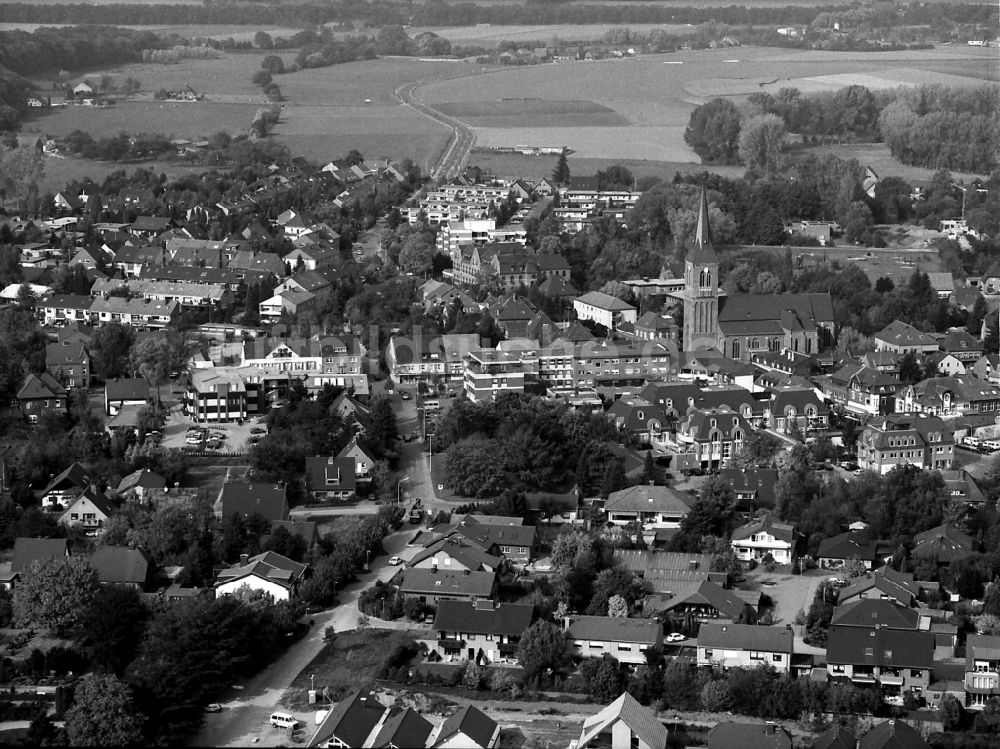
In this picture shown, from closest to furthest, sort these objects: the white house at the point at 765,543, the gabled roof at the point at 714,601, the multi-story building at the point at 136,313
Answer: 1. the gabled roof at the point at 714,601
2. the white house at the point at 765,543
3. the multi-story building at the point at 136,313

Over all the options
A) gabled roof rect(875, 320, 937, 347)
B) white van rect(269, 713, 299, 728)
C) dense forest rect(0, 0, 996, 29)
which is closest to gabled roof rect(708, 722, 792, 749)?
white van rect(269, 713, 299, 728)

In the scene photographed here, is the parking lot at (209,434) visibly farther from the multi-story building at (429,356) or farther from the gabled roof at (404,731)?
the gabled roof at (404,731)

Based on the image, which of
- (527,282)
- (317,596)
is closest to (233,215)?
(527,282)

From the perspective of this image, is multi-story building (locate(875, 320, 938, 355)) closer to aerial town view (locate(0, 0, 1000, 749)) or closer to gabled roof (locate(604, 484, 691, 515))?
aerial town view (locate(0, 0, 1000, 749))

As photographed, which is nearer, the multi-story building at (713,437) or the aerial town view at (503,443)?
the aerial town view at (503,443)

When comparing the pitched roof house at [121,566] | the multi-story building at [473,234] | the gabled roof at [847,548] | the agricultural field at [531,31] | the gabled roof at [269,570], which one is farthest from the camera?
the agricultural field at [531,31]

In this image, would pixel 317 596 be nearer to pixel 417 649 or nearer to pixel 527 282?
pixel 417 649

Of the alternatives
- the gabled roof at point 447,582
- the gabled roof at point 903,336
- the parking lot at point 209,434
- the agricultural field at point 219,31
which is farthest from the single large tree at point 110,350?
the agricultural field at point 219,31
